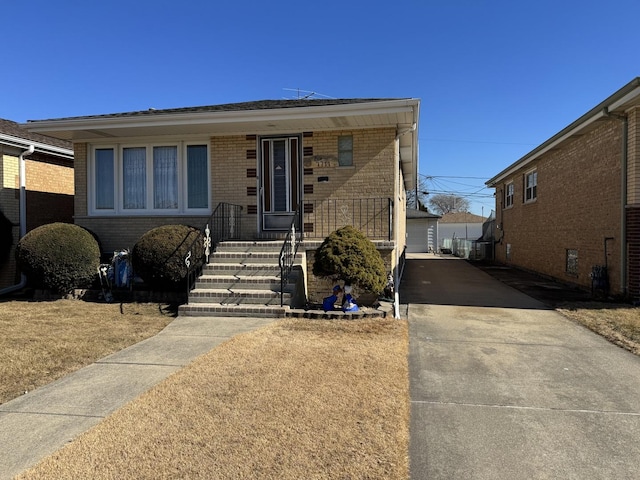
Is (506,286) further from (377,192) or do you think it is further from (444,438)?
(444,438)

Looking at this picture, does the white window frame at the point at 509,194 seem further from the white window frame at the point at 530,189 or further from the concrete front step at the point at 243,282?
the concrete front step at the point at 243,282

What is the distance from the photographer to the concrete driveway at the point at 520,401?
301 centimetres

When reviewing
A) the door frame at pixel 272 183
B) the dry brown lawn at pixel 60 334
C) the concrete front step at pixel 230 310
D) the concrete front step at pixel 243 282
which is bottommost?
the dry brown lawn at pixel 60 334

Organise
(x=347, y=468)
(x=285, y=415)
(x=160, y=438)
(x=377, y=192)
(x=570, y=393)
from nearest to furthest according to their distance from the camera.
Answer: (x=347, y=468), (x=160, y=438), (x=285, y=415), (x=570, y=393), (x=377, y=192)

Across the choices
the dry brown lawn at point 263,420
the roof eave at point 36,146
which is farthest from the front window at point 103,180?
the dry brown lawn at point 263,420

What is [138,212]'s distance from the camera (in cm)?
1088

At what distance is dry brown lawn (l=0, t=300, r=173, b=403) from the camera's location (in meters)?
4.74

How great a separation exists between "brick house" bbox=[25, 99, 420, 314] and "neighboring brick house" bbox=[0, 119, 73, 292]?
167cm

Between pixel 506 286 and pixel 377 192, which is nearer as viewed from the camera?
pixel 377 192

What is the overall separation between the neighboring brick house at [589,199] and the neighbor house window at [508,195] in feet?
8.27

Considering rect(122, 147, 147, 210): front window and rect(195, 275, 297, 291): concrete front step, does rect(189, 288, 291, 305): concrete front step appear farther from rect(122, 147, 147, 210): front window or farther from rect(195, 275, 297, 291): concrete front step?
rect(122, 147, 147, 210): front window

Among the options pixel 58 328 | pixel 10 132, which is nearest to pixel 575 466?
pixel 58 328

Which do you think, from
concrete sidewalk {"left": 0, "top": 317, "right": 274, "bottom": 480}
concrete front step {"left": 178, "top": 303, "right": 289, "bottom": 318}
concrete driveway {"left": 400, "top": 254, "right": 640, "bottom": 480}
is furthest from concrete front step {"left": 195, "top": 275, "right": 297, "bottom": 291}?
concrete driveway {"left": 400, "top": 254, "right": 640, "bottom": 480}

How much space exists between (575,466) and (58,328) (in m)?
7.01
